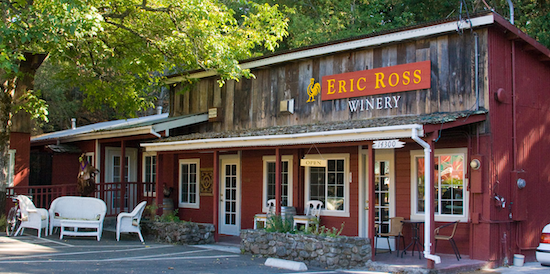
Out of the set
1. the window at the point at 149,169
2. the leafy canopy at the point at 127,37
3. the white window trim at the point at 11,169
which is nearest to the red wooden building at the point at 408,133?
the leafy canopy at the point at 127,37

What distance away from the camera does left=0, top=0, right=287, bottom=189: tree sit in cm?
1145

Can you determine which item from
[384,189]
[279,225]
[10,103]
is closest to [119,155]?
[10,103]

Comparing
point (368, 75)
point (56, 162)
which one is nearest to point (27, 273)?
point (368, 75)

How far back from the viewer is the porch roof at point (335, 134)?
9.15 m

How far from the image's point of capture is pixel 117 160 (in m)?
17.8

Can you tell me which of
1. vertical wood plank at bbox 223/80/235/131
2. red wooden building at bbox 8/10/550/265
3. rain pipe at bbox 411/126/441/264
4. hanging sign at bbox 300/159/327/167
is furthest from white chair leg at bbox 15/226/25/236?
rain pipe at bbox 411/126/441/264

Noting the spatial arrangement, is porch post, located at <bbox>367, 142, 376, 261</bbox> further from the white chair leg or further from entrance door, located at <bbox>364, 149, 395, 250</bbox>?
the white chair leg

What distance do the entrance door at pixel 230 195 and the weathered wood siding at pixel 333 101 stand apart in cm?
108

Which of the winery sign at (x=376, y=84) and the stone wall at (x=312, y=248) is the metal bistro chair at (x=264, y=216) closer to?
the stone wall at (x=312, y=248)

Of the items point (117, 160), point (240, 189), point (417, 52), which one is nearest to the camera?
point (417, 52)

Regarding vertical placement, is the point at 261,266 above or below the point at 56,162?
below

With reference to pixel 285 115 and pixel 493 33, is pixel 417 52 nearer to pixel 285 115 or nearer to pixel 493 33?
pixel 493 33

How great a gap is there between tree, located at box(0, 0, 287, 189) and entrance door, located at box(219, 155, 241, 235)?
2543 mm

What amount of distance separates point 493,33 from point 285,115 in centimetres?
535
